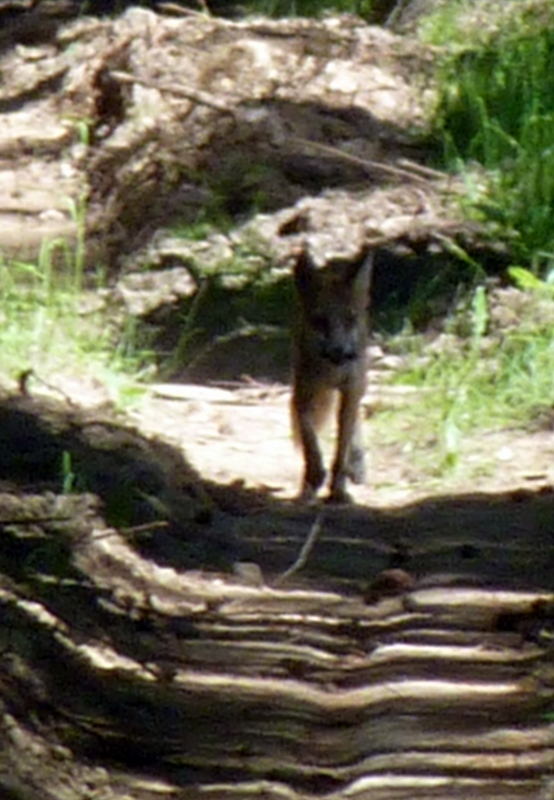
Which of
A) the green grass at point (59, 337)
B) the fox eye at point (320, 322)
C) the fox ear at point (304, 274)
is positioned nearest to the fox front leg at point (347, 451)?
the fox eye at point (320, 322)

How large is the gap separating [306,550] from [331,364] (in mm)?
830

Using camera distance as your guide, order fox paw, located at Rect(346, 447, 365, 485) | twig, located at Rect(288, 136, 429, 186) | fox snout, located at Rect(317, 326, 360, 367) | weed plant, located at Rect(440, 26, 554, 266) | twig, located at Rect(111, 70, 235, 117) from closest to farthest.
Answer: fox snout, located at Rect(317, 326, 360, 367) < fox paw, located at Rect(346, 447, 365, 485) < weed plant, located at Rect(440, 26, 554, 266) < twig, located at Rect(288, 136, 429, 186) < twig, located at Rect(111, 70, 235, 117)

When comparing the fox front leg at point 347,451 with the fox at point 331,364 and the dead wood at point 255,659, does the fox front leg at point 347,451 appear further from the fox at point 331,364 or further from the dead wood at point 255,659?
the dead wood at point 255,659

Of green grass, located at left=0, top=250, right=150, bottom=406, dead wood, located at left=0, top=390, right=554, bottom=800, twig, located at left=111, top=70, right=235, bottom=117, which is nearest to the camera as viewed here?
dead wood, located at left=0, top=390, right=554, bottom=800

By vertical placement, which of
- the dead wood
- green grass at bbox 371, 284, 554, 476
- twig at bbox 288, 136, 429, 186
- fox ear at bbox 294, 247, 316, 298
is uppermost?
fox ear at bbox 294, 247, 316, 298

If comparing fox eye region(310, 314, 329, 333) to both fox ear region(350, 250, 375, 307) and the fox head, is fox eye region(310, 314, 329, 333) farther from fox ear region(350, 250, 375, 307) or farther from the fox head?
fox ear region(350, 250, 375, 307)

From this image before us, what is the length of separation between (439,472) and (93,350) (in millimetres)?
1877

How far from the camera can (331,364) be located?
6312mm

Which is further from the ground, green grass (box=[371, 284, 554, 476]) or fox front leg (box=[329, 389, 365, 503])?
fox front leg (box=[329, 389, 365, 503])

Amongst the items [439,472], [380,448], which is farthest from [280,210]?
[439,472]

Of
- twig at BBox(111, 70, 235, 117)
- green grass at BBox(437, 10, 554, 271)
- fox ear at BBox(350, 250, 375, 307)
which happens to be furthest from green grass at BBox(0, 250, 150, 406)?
green grass at BBox(437, 10, 554, 271)

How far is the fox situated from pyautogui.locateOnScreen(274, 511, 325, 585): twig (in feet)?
0.80

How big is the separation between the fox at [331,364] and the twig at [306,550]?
0.24m

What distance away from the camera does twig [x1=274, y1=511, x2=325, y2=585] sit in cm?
561
